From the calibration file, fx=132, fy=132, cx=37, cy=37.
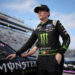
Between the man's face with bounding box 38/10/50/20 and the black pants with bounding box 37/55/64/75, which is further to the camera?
the man's face with bounding box 38/10/50/20

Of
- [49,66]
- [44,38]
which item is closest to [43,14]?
[44,38]

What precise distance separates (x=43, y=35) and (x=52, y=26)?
19cm

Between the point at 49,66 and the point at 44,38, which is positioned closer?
the point at 49,66

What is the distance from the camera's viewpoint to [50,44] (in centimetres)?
189

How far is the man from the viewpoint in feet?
5.85

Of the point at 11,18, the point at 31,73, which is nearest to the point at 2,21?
the point at 11,18

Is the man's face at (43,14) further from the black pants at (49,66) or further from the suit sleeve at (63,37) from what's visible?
the black pants at (49,66)

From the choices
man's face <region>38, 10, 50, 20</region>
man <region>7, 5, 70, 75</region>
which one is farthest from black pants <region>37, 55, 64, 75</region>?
man's face <region>38, 10, 50, 20</region>

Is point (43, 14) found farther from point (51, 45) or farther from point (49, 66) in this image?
point (49, 66)

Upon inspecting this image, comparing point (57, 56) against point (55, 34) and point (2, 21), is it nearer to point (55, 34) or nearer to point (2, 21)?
point (55, 34)

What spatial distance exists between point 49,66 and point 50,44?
0.31 m

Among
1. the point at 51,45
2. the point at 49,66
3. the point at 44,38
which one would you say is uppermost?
the point at 44,38

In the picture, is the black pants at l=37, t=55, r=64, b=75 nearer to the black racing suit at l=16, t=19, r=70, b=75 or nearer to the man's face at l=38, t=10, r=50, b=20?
the black racing suit at l=16, t=19, r=70, b=75

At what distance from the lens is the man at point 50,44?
178 cm
